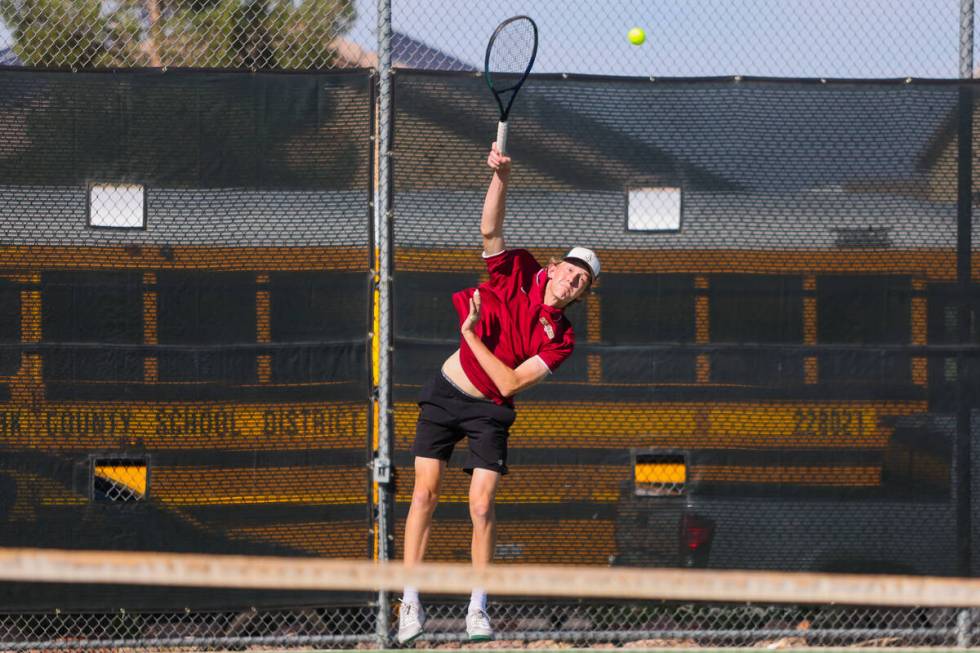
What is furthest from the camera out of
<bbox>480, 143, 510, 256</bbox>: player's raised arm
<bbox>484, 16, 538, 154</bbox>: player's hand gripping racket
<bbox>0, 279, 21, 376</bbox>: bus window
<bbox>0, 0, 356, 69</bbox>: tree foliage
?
<bbox>0, 0, 356, 69</bbox>: tree foliage

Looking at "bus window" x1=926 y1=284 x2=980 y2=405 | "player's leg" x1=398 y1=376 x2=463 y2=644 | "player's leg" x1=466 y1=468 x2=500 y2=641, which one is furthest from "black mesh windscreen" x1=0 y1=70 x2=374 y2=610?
"bus window" x1=926 y1=284 x2=980 y2=405

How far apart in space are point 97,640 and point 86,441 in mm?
915

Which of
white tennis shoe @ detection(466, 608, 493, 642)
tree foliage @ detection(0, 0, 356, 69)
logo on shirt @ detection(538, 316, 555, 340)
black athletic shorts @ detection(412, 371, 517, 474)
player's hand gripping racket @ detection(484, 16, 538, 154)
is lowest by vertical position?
white tennis shoe @ detection(466, 608, 493, 642)

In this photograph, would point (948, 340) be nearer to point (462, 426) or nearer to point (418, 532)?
point (462, 426)

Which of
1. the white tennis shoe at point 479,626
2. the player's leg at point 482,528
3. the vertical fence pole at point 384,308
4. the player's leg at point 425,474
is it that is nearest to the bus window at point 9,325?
the vertical fence pole at point 384,308

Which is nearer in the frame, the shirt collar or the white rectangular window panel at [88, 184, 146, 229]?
the shirt collar

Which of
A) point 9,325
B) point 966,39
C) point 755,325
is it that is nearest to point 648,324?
point 755,325

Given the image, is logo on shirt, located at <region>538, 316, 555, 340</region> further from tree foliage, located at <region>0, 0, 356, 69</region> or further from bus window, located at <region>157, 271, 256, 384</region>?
tree foliage, located at <region>0, 0, 356, 69</region>

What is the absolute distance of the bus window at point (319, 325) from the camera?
230 inches

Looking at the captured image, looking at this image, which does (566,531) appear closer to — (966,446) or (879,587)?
(966,446)

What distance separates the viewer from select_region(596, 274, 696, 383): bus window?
591 centimetres

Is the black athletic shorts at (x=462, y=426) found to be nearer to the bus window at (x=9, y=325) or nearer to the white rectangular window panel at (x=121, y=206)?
the white rectangular window panel at (x=121, y=206)

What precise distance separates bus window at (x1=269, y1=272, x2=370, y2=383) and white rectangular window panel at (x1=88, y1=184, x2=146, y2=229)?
65 cm

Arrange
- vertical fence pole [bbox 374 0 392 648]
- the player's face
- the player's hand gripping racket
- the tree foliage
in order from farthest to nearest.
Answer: the tree foliage
vertical fence pole [bbox 374 0 392 648]
the player's hand gripping racket
the player's face
